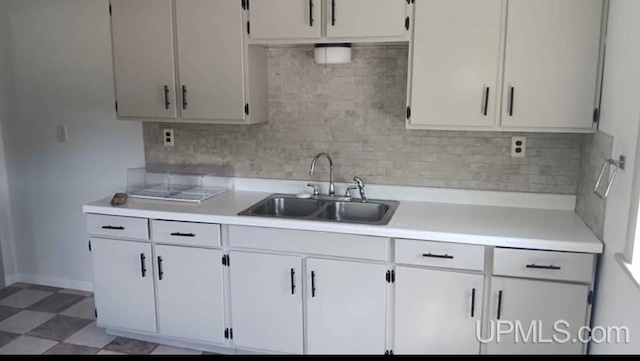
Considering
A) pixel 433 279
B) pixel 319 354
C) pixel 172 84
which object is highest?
pixel 172 84

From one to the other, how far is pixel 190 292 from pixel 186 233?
0.34 metres

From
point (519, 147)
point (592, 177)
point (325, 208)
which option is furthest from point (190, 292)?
point (592, 177)

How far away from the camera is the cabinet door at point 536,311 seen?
2.20 metres

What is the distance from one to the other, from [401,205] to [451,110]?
0.62 meters

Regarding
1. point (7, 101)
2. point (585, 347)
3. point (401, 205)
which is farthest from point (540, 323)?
point (7, 101)

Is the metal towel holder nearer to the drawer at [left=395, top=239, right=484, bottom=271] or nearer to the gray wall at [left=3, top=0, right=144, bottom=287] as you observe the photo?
the drawer at [left=395, top=239, right=484, bottom=271]

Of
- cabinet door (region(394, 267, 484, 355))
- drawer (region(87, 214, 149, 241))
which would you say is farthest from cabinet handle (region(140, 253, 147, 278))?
cabinet door (region(394, 267, 484, 355))

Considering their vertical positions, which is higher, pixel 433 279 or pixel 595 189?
pixel 595 189

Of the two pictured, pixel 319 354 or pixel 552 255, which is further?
pixel 319 354

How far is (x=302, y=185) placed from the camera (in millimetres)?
3072

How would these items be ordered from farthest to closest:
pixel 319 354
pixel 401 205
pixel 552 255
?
pixel 401 205 → pixel 319 354 → pixel 552 255

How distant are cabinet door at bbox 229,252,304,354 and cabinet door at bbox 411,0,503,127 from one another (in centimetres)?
105

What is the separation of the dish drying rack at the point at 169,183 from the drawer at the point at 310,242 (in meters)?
0.51

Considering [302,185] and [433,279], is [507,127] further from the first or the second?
[302,185]
